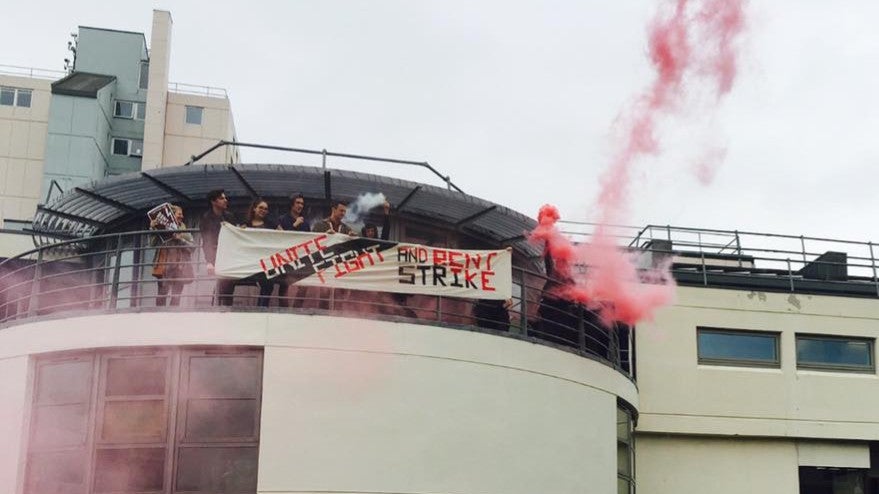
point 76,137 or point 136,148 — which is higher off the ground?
point 136,148

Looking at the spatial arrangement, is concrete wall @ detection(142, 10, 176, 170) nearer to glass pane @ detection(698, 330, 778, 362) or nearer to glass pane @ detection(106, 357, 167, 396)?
glass pane @ detection(698, 330, 778, 362)

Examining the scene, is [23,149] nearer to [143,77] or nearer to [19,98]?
[19,98]

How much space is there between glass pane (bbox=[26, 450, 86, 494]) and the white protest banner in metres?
3.27

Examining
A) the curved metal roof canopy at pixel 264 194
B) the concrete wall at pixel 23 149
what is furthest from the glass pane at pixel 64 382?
the concrete wall at pixel 23 149

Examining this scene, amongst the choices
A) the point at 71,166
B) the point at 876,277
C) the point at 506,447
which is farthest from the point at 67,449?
the point at 71,166

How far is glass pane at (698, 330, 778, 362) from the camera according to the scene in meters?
23.3

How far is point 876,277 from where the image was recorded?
976 inches

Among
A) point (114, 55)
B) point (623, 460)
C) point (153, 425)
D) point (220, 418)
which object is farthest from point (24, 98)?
point (220, 418)

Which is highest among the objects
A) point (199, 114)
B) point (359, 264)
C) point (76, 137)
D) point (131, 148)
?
point (199, 114)

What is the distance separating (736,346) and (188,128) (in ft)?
158

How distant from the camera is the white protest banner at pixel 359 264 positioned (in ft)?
55.0

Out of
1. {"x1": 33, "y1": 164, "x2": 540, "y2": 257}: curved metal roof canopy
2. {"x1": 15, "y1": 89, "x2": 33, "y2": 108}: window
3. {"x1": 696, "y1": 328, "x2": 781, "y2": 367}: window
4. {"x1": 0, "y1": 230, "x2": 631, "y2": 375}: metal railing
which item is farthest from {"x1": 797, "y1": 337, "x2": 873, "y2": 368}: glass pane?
{"x1": 15, "y1": 89, "x2": 33, "y2": 108}: window

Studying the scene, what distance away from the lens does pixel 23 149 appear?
215 feet

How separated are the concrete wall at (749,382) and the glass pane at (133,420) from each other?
10037mm
